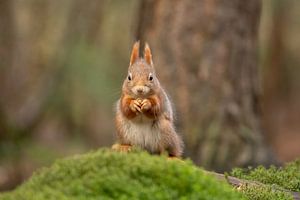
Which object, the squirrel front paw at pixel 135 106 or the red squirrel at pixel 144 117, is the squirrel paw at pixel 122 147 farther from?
the squirrel front paw at pixel 135 106

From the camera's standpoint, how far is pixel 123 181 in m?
3.79

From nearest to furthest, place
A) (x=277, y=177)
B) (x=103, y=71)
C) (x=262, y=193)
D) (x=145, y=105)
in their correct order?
(x=262, y=193), (x=145, y=105), (x=277, y=177), (x=103, y=71)

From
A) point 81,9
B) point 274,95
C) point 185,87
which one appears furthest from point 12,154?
point 274,95

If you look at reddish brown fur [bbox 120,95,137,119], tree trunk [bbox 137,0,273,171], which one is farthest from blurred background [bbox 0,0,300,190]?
reddish brown fur [bbox 120,95,137,119]

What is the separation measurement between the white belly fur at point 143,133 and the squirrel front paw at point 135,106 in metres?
0.08

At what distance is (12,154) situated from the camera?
15.8 meters

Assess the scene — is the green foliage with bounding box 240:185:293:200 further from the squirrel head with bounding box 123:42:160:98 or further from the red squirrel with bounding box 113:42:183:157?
the squirrel head with bounding box 123:42:160:98

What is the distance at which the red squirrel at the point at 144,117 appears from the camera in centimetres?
513

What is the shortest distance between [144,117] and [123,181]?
139 centimetres

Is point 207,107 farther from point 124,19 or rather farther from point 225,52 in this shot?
point 124,19

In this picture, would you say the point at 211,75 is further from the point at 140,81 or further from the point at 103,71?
the point at 103,71

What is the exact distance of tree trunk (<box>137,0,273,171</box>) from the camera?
9.28 metres

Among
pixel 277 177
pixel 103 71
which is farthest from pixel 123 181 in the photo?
pixel 103 71

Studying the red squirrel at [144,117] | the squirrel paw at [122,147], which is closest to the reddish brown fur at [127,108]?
the red squirrel at [144,117]
